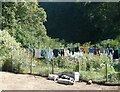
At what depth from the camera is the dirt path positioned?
9.77 m

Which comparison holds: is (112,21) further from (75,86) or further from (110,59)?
(75,86)

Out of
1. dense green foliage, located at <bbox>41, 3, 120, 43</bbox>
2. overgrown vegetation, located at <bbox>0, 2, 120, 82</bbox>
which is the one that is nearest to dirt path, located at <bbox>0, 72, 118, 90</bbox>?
overgrown vegetation, located at <bbox>0, 2, 120, 82</bbox>

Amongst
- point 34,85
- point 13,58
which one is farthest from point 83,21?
point 34,85

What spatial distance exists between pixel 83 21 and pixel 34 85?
58.7 ft

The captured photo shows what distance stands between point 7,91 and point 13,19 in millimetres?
8190

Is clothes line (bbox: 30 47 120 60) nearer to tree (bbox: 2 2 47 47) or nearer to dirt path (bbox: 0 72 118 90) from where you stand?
dirt path (bbox: 0 72 118 90)

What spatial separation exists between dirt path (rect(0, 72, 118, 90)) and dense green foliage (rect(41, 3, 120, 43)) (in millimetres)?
14040

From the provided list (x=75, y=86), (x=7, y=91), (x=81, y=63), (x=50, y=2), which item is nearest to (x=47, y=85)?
(x=75, y=86)

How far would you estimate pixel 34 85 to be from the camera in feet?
33.2

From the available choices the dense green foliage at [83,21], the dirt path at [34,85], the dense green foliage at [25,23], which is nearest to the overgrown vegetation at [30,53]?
the dense green foliage at [25,23]

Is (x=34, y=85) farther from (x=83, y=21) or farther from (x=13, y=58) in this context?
(x=83, y=21)

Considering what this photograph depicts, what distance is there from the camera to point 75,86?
1020 cm

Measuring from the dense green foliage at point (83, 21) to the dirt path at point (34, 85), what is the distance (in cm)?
1404

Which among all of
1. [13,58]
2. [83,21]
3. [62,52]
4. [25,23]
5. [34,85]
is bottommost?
[34,85]
